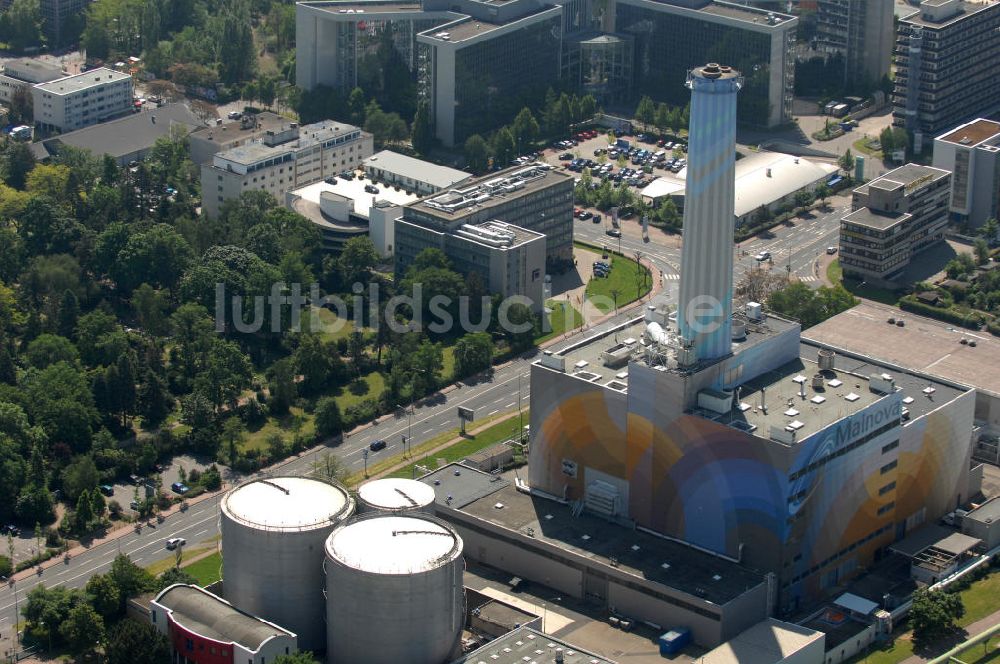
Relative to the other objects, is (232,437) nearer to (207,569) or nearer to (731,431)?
(207,569)

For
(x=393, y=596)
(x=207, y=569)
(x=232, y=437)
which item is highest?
(x=393, y=596)

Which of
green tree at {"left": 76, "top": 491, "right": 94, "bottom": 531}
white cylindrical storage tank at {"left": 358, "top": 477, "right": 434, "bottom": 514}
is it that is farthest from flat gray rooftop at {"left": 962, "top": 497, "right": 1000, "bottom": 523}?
green tree at {"left": 76, "top": 491, "right": 94, "bottom": 531}

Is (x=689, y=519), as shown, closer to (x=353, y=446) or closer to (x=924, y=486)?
(x=924, y=486)

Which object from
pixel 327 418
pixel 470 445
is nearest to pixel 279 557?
pixel 327 418

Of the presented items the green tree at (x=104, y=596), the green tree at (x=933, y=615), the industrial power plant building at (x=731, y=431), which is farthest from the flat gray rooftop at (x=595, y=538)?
the green tree at (x=104, y=596)

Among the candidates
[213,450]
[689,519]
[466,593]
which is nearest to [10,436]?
[213,450]
